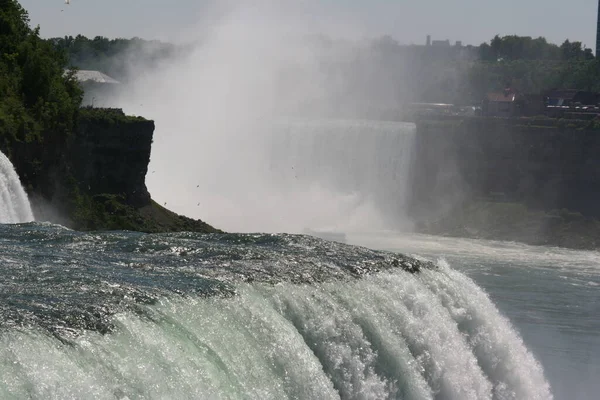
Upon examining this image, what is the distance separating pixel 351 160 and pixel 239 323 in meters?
63.3

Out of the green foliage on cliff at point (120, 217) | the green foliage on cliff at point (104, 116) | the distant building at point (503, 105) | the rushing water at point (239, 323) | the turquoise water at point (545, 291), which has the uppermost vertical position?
the distant building at point (503, 105)

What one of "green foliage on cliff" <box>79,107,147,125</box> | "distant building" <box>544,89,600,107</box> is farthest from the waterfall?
"distant building" <box>544,89,600,107</box>

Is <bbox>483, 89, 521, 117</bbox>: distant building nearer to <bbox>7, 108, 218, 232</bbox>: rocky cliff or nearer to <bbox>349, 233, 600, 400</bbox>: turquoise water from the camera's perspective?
<bbox>349, 233, 600, 400</bbox>: turquoise water

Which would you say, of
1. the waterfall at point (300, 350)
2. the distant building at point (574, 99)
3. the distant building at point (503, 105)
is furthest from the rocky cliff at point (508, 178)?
the waterfall at point (300, 350)

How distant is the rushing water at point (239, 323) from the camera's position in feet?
45.0

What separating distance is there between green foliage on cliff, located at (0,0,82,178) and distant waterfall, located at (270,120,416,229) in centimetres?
3214

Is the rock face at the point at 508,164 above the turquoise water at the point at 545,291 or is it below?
above

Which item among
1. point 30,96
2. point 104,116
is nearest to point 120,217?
point 104,116

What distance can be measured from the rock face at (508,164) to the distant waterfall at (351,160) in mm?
1051

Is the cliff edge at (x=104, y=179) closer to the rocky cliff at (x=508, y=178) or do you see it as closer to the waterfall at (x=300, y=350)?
the waterfall at (x=300, y=350)

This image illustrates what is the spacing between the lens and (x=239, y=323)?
54.2ft

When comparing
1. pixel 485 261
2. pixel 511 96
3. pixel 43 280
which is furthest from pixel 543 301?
pixel 511 96

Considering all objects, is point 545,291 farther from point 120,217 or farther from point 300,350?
point 300,350

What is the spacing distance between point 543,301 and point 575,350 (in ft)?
27.5
